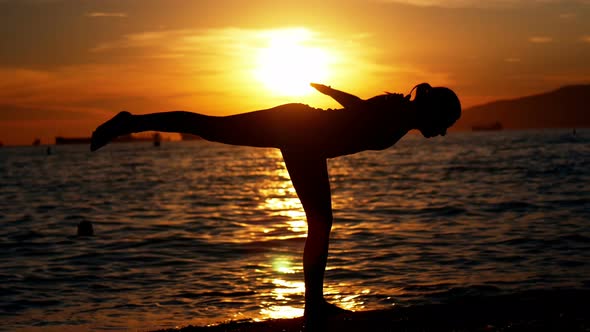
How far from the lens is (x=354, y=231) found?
21.6 m

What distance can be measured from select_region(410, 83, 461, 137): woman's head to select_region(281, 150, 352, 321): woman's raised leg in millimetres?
1053

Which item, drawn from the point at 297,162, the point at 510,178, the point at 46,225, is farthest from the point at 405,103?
A: the point at 510,178

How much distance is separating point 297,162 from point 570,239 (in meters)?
13.2

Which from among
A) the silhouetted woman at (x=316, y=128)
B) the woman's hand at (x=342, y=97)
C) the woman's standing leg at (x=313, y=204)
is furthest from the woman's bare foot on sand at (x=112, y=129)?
the woman's hand at (x=342, y=97)

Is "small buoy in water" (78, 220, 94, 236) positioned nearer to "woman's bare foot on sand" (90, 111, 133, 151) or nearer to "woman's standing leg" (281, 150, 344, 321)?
"woman's bare foot on sand" (90, 111, 133, 151)

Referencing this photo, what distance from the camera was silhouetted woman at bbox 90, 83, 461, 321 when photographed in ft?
22.6

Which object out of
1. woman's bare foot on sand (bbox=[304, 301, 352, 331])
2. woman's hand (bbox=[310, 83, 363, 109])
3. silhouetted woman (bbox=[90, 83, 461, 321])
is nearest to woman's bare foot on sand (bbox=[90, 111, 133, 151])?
silhouetted woman (bbox=[90, 83, 461, 321])

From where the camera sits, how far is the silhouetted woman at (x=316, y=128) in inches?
271

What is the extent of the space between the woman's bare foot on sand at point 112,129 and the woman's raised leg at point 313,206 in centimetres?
151

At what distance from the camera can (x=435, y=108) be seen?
7273mm

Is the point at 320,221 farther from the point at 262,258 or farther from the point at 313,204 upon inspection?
the point at 262,258

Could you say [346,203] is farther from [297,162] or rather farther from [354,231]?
[297,162]

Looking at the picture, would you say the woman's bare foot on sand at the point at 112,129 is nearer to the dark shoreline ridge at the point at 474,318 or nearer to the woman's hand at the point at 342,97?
the woman's hand at the point at 342,97

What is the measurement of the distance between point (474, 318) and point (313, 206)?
2.41 meters
